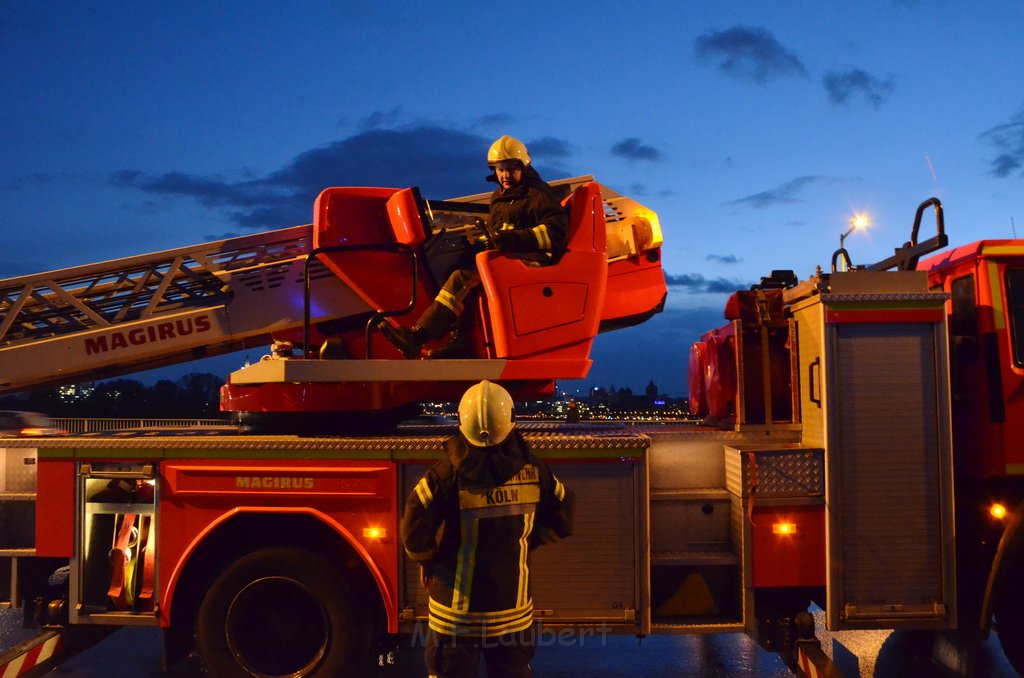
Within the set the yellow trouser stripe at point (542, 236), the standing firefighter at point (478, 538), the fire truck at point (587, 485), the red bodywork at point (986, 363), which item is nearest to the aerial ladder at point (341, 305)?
the fire truck at point (587, 485)

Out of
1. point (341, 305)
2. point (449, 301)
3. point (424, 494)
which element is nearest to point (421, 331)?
point (449, 301)

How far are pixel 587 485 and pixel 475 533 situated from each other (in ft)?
4.01

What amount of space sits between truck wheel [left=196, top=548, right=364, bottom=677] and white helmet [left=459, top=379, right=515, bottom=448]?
169 cm

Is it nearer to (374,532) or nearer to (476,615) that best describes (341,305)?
(374,532)

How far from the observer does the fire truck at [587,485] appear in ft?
13.5

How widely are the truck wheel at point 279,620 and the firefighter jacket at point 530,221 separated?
2136mm

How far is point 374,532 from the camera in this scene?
416 centimetres

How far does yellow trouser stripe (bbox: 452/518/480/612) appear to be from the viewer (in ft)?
10.1

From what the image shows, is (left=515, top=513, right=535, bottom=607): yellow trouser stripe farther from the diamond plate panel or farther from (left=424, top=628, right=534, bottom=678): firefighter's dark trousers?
the diamond plate panel

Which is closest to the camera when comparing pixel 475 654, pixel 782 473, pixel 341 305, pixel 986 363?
pixel 475 654

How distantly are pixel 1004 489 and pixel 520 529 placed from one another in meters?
2.98

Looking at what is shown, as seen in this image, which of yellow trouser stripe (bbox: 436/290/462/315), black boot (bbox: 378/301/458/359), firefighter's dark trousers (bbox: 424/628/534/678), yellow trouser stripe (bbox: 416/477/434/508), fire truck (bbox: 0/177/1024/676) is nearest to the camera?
yellow trouser stripe (bbox: 416/477/434/508)

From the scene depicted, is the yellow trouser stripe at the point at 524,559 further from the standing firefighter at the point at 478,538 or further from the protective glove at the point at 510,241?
the protective glove at the point at 510,241

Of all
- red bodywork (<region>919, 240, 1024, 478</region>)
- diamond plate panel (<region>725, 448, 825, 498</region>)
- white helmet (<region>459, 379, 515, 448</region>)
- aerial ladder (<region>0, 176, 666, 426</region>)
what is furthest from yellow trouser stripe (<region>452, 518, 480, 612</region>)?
red bodywork (<region>919, 240, 1024, 478</region>)
